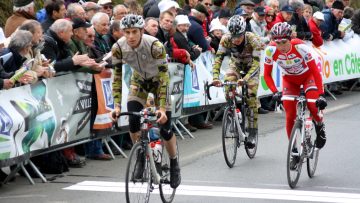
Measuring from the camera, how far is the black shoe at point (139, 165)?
9.18 m

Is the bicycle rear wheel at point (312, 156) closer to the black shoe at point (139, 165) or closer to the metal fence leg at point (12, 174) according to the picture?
the black shoe at point (139, 165)

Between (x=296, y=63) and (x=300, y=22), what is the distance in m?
8.85

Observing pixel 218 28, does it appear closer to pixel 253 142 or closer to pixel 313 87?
pixel 253 142

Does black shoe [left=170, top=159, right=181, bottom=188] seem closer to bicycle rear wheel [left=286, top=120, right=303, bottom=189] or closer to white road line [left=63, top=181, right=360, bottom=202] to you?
white road line [left=63, top=181, right=360, bottom=202]

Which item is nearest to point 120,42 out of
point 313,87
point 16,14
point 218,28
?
point 313,87

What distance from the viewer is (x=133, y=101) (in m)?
9.90

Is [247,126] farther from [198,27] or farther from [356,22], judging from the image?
[356,22]

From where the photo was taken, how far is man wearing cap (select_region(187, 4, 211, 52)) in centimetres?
1616

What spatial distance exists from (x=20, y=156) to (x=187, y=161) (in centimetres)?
281

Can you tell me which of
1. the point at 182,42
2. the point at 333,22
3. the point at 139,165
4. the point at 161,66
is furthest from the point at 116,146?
the point at 333,22

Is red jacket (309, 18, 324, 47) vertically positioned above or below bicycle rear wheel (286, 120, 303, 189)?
above

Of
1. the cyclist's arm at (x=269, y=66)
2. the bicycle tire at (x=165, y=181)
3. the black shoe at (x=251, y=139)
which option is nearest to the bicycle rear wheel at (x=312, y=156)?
the cyclist's arm at (x=269, y=66)

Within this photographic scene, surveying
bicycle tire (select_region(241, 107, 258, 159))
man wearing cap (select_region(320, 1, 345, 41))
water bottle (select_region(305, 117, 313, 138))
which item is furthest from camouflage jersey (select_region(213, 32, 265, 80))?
man wearing cap (select_region(320, 1, 345, 41))

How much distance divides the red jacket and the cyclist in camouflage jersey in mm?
7463
